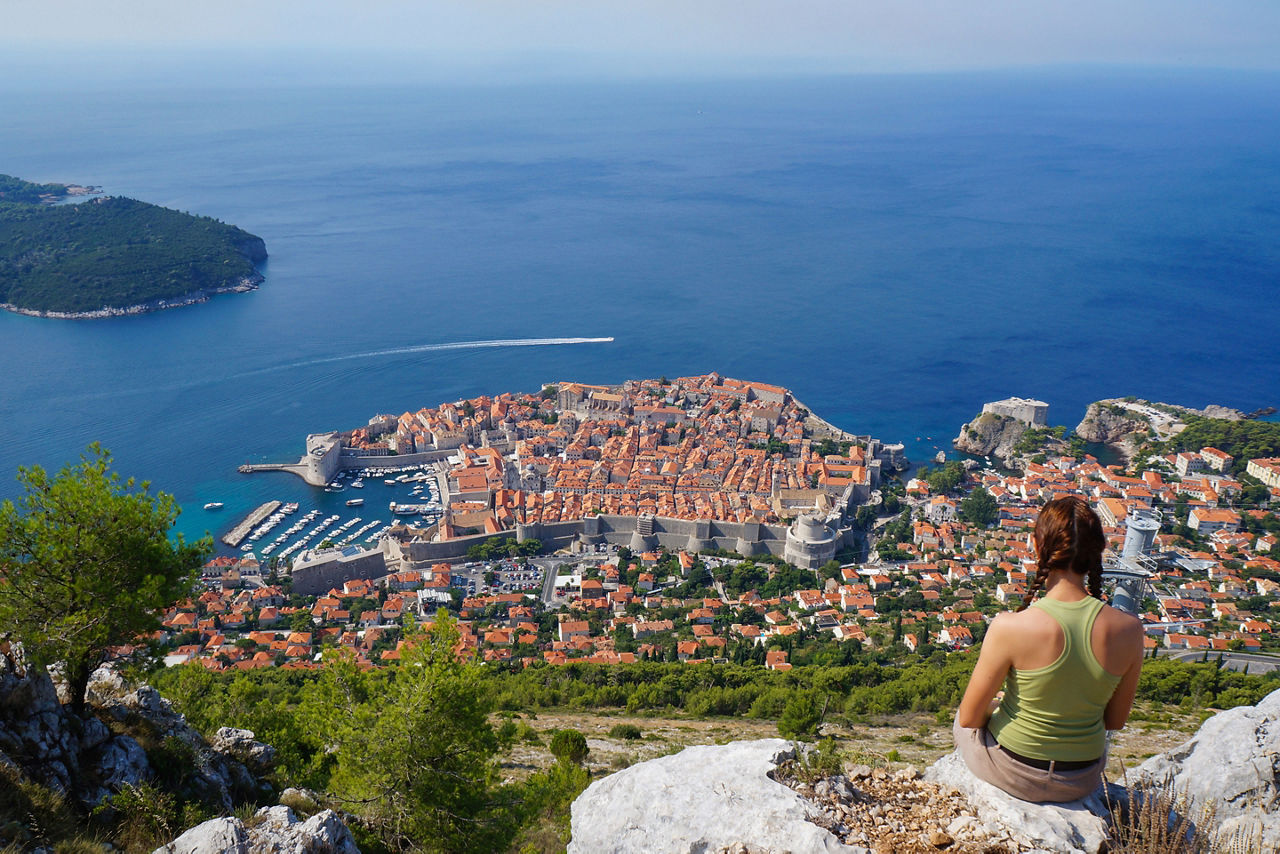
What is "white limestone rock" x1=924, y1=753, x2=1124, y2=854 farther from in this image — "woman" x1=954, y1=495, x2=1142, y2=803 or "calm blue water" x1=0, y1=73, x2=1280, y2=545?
"calm blue water" x1=0, y1=73, x2=1280, y2=545

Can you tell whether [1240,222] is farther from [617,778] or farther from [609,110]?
[609,110]

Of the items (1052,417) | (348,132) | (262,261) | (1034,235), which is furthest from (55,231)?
(348,132)

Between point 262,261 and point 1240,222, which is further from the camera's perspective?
point 1240,222

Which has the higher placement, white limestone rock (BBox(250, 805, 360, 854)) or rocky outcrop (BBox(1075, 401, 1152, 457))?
white limestone rock (BBox(250, 805, 360, 854))

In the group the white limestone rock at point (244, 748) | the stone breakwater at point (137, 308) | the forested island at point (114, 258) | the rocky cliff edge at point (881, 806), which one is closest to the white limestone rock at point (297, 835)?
the rocky cliff edge at point (881, 806)

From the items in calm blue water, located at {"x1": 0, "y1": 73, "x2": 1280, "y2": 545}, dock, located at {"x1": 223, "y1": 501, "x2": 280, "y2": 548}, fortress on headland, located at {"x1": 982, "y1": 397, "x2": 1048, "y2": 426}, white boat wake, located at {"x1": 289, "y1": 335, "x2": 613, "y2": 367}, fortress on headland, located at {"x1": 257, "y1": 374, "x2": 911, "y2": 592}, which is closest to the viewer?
fortress on headland, located at {"x1": 257, "y1": 374, "x2": 911, "y2": 592}

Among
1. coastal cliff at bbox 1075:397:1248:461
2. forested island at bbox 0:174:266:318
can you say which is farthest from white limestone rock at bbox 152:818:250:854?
forested island at bbox 0:174:266:318

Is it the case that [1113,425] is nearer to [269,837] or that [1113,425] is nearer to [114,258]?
[269,837]
